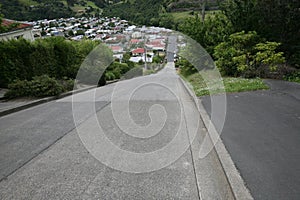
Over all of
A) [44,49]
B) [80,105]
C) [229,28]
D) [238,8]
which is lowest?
[80,105]

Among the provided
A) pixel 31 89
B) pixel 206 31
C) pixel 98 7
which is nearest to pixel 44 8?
pixel 98 7

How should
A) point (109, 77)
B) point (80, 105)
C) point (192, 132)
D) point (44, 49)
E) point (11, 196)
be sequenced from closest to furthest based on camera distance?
1. point (11, 196)
2. point (192, 132)
3. point (80, 105)
4. point (44, 49)
5. point (109, 77)

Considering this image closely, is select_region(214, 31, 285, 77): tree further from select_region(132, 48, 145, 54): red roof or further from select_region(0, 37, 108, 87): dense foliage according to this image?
select_region(132, 48, 145, 54): red roof

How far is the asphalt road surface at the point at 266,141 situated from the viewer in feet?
7.41

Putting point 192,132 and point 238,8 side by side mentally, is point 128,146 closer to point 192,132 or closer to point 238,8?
point 192,132

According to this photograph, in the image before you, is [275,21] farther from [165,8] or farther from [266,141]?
[165,8]

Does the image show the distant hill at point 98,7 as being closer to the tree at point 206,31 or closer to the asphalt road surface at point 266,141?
the tree at point 206,31

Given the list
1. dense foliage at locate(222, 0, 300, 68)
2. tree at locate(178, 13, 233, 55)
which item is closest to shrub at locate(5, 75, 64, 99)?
dense foliage at locate(222, 0, 300, 68)

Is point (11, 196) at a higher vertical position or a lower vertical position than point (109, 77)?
higher

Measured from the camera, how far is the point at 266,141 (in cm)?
315

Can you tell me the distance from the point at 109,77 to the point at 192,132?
13350 mm

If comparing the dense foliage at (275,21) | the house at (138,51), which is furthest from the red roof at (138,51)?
the dense foliage at (275,21)

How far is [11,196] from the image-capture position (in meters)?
2.26

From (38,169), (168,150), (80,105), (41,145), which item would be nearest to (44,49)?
(80,105)
